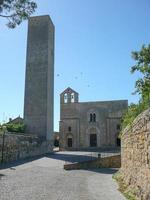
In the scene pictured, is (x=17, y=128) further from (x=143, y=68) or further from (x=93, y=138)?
(x=143, y=68)

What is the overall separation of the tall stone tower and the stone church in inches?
265

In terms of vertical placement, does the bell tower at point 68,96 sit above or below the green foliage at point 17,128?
above

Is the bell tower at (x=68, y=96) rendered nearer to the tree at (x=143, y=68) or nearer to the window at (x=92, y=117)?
the window at (x=92, y=117)

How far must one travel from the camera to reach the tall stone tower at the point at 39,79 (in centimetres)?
4209

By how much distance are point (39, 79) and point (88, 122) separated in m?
12.6

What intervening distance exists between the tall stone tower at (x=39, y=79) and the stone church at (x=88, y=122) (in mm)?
6721

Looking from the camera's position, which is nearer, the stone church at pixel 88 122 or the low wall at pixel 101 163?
the low wall at pixel 101 163

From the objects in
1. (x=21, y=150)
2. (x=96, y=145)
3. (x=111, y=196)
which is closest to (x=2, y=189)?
(x=111, y=196)

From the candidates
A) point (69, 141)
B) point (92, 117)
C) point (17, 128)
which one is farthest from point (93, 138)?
point (17, 128)

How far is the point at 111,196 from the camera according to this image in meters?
9.91

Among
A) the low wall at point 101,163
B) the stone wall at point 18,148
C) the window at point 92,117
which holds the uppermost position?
the window at point 92,117

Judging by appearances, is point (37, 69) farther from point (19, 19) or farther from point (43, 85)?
point (19, 19)

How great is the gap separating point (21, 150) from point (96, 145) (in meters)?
22.9

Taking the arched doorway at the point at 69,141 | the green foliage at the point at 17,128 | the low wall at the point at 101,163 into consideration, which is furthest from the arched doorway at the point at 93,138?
the low wall at the point at 101,163
